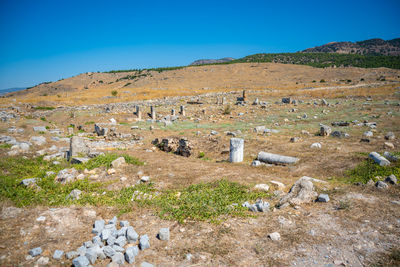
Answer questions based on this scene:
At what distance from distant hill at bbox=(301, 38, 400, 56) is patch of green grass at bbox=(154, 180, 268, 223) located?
12143 centimetres

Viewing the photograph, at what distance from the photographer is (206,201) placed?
4902 millimetres

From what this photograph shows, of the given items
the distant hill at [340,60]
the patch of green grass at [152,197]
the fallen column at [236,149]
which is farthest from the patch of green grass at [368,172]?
the distant hill at [340,60]

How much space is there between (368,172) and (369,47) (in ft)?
428

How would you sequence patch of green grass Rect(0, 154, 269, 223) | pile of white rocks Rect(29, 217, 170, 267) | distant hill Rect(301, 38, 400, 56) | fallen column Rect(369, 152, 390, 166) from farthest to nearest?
distant hill Rect(301, 38, 400, 56) < fallen column Rect(369, 152, 390, 166) < patch of green grass Rect(0, 154, 269, 223) < pile of white rocks Rect(29, 217, 170, 267)

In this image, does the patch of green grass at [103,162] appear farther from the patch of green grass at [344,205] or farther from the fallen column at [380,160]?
the fallen column at [380,160]

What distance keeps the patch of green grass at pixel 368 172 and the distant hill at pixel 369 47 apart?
388 ft

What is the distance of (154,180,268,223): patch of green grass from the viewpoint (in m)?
4.42

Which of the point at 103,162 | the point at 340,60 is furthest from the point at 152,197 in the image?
the point at 340,60

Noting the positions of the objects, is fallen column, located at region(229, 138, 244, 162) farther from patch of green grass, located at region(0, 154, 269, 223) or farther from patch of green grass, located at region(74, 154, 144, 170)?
patch of green grass, located at region(74, 154, 144, 170)

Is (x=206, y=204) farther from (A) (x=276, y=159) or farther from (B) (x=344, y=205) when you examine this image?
(A) (x=276, y=159)

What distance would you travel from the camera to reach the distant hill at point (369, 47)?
9819cm

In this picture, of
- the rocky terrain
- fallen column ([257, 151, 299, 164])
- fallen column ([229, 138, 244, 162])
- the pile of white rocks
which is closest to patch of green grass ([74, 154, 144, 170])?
the rocky terrain

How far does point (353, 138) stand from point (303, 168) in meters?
4.56

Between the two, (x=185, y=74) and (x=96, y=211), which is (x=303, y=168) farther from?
(x=185, y=74)
